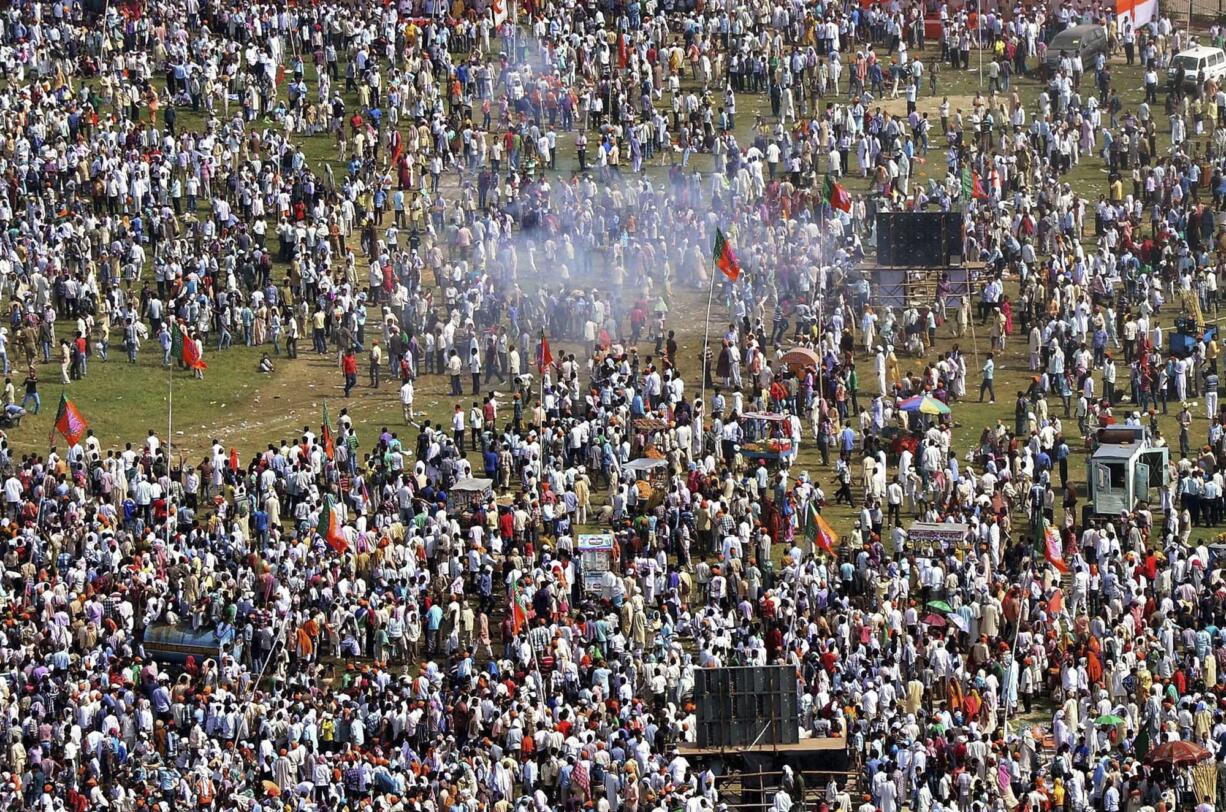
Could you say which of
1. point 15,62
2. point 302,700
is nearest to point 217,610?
point 302,700

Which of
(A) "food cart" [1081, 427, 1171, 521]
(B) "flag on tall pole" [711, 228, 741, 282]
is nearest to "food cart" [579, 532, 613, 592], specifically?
(A) "food cart" [1081, 427, 1171, 521]

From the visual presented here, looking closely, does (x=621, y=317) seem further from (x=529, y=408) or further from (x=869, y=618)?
(x=869, y=618)

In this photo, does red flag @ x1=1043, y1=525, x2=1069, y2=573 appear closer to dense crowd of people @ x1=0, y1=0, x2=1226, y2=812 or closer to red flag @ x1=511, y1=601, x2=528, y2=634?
dense crowd of people @ x1=0, y1=0, x2=1226, y2=812

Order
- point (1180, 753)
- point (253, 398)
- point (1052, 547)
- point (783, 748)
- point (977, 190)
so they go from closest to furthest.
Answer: point (1180, 753) < point (783, 748) < point (1052, 547) < point (253, 398) < point (977, 190)

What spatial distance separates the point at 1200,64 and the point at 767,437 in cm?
2331

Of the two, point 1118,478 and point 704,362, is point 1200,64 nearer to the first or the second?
point 704,362

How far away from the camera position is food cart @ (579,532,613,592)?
53781mm

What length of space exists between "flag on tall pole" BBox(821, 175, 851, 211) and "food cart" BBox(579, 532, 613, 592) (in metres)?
14.2

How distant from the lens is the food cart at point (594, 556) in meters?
53.8

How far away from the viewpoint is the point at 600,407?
60406mm

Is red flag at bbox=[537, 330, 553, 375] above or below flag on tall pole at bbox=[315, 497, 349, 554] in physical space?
above

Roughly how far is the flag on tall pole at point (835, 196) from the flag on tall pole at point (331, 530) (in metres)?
16.1

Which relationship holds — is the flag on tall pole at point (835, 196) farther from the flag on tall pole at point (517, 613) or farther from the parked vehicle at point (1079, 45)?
the flag on tall pole at point (517, 613)

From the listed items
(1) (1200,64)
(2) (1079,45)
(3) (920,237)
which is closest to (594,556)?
(3) (920,237)
